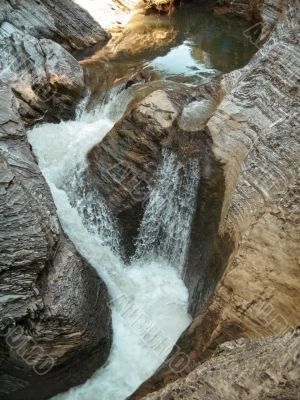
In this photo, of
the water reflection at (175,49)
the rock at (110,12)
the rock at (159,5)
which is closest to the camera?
the water reflection at (175,49)

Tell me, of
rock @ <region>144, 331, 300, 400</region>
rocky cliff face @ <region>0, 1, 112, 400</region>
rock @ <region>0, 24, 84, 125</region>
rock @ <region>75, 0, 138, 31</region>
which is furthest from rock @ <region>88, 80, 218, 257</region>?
rock @ <region>75, 0, 138, 31</region>

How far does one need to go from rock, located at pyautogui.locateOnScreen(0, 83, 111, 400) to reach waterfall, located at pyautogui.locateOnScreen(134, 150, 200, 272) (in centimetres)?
147

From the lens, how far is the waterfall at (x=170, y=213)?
691 centimetres

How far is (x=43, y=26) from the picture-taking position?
12203 mm

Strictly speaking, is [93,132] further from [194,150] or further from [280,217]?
[280,217]

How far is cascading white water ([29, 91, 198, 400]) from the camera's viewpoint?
20.1 feet

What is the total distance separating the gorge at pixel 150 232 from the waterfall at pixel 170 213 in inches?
0.8

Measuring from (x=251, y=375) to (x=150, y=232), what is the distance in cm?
440

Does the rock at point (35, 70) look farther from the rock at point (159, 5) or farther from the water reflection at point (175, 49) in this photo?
the rock at point (159, 5)

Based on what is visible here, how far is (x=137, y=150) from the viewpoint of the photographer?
24.8 ft

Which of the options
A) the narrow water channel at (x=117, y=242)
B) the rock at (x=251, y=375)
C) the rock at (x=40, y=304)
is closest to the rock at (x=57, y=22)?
the narrow water channel at (x=117, y=242)

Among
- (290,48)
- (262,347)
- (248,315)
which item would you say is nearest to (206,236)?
(248,315)

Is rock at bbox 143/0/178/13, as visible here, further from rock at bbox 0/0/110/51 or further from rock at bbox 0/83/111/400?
rock at bbox 0/83/111/400

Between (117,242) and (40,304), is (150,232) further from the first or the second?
(40,304)
